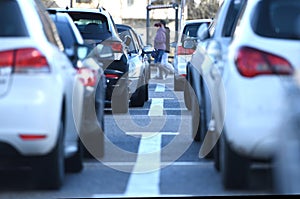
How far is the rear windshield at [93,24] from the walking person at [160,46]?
7.77m

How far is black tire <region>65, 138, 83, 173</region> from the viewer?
5.66 metres

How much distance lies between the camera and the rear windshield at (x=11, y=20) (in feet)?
16.5

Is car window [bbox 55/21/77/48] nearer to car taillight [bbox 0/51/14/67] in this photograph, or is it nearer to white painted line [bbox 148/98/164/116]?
car taillight [bbox 0/51/14/67]

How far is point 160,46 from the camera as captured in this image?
18.5 metres

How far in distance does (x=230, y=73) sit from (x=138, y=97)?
625 centimetres

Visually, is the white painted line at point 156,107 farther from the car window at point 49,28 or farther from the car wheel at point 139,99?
the car window at point 49,28

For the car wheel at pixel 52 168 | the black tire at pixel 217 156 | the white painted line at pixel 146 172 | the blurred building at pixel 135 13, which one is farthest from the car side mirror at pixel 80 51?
the blurred building at pixel 135 13

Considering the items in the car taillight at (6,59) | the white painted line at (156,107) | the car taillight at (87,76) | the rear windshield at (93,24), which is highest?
the car taillight at (6,59)

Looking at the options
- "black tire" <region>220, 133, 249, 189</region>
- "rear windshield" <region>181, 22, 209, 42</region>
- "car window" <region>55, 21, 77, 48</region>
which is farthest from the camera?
"rear windshield" <region>181, 22, 209, 42</region>

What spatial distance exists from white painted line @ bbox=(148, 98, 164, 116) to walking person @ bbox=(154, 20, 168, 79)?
16.1ft

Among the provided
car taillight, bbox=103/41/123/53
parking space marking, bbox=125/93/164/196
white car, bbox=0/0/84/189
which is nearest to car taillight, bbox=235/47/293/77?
parking space marking, bbox=125/93/164/196

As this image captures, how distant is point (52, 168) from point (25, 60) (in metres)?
0.76

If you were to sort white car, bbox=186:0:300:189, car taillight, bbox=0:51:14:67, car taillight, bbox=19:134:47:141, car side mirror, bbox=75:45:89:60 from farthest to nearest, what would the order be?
car side mirror, bbox=75:45:89:60 < car taillight, bbox=19:134:47:141 < car taillight, bbox=0:51:14:67 < white car, bbox=186:0:300:189

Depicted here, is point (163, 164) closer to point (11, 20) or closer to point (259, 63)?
point (259, 63)
